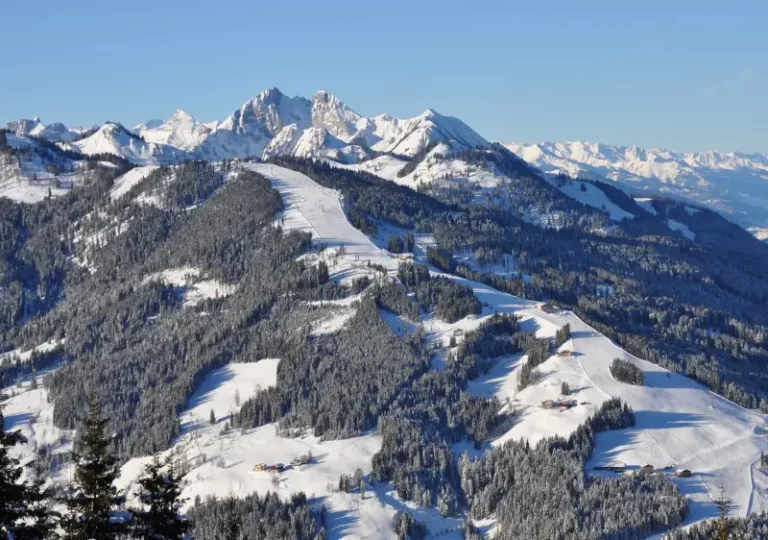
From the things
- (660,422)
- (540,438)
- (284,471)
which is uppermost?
(660,422)

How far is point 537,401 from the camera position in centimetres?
16875

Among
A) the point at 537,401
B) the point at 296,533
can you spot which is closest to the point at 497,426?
the point at 537,401

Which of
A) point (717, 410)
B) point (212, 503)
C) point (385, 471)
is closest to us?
point (212, 503)

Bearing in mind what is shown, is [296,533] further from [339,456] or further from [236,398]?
[236,398]

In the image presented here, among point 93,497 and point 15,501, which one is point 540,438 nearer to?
point 93,497

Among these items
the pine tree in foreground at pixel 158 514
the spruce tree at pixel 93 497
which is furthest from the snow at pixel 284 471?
the spruce tree at pixel 93 497

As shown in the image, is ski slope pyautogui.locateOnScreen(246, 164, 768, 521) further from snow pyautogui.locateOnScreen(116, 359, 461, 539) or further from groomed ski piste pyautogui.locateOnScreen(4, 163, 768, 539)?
snow pyautogui.locateOnScreen(116, 359, 461, 539)

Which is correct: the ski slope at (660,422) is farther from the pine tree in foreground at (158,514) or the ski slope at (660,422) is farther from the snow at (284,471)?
the pine tree in foreground at (158,514)

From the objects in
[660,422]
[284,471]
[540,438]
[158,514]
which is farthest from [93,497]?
[660,422]

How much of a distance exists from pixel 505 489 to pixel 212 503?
52376 mm

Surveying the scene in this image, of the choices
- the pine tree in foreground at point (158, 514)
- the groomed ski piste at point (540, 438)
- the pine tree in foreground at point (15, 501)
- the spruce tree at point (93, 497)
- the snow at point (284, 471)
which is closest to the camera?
the pine tree in foreground at point (15, 501)

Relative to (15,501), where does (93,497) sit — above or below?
below

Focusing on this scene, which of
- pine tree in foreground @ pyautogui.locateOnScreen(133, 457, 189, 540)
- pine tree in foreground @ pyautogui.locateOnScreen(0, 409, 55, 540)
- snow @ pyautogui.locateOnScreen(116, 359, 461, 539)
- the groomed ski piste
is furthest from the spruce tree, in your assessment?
the groomed ski piste

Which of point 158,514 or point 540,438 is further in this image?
point 540,438
